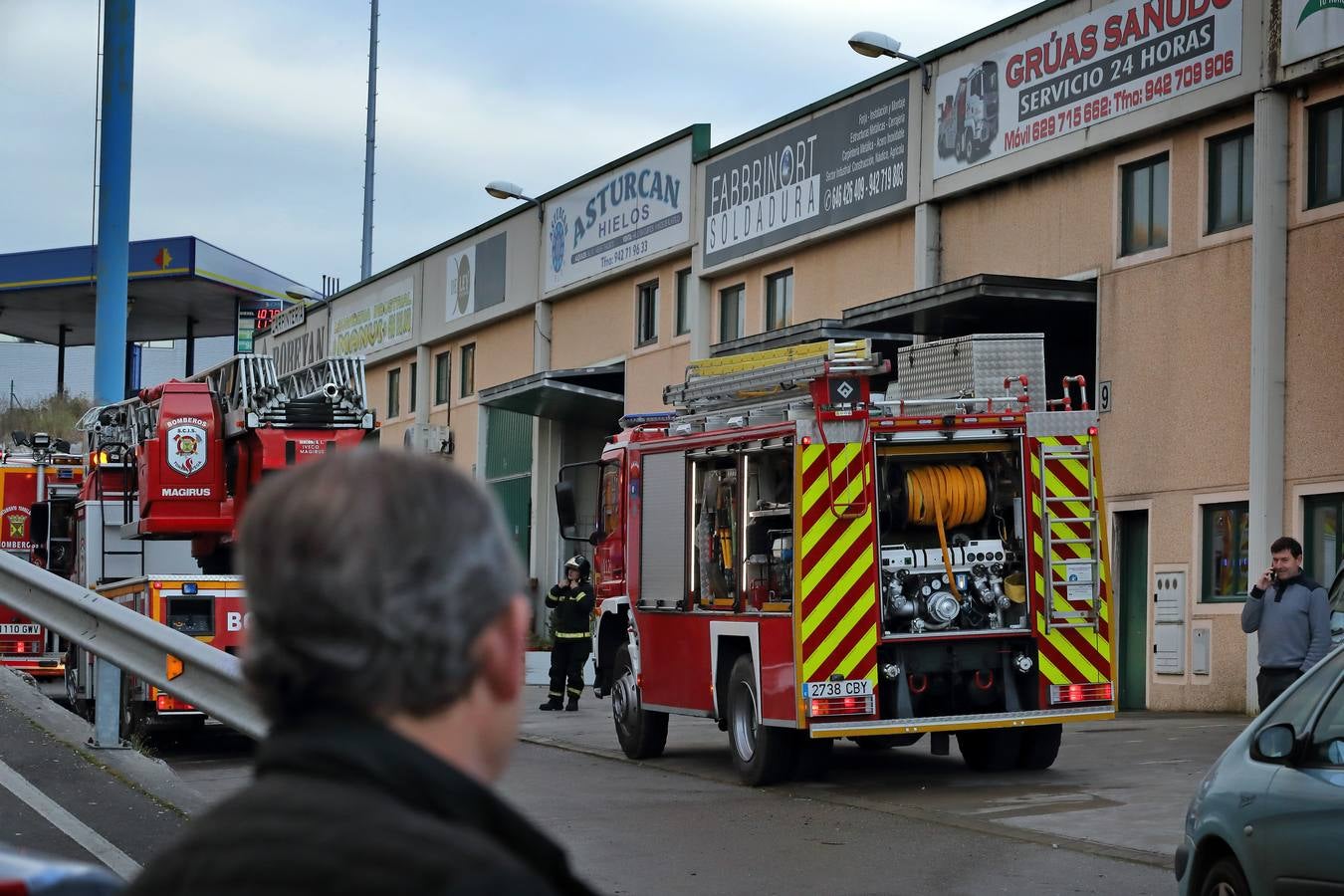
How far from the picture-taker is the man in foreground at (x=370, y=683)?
1787mm

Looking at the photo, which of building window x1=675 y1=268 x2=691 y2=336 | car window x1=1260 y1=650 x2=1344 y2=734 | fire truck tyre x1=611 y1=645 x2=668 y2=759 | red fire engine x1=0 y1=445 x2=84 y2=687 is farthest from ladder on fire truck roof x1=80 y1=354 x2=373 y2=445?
building window x1=675 y1=268 x2=691 y2=336

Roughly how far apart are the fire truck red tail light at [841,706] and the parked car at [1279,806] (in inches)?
242

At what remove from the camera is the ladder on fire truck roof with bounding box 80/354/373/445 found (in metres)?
18.5

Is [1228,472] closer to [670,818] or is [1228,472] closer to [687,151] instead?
[670,818]

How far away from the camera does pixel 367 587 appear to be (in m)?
1.86

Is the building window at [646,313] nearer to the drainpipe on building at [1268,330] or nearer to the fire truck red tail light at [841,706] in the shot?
the drainpipe on building at [1268,330]

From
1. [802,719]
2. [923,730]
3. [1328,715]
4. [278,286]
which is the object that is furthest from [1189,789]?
[278,286]

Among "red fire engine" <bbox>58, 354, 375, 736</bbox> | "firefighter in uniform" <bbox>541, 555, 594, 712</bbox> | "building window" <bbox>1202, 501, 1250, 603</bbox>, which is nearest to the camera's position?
"red fire engine" <bbox>58, 354, 375, 736</bbox>

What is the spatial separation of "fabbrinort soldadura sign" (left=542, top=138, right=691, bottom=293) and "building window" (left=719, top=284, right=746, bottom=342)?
130 cm

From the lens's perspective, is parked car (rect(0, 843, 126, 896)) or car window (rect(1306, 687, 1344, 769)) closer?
parked car (rect(0, 843, 126, 896))

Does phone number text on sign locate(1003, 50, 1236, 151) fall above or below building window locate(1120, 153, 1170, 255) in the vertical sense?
above

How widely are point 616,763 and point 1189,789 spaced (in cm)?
517

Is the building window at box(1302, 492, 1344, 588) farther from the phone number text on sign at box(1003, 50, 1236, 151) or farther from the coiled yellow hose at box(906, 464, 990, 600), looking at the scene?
the coiled yellow hose at box(906, 464, 990, 600)

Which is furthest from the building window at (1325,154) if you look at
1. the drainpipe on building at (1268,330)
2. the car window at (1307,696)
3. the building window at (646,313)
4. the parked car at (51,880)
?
the parked car at (51,880)
